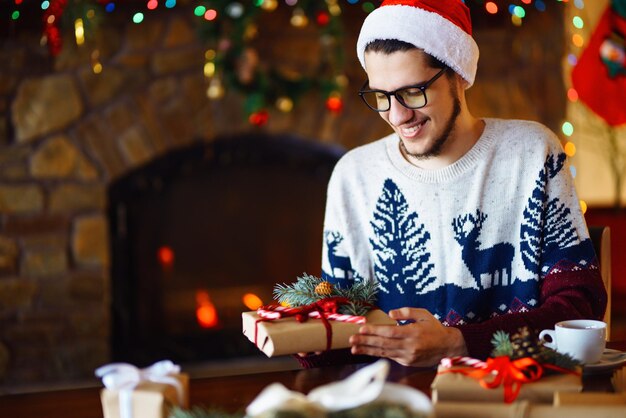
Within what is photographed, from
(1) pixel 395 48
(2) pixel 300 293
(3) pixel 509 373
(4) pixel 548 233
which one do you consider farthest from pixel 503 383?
(1) pixel 395 48

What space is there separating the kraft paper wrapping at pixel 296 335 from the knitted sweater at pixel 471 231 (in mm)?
A: 468

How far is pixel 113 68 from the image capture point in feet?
10.6

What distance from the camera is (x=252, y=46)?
10.8 ft

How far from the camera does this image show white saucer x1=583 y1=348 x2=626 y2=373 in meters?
1.25

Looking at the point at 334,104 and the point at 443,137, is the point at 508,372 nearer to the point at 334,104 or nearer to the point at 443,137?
the point at 443,137

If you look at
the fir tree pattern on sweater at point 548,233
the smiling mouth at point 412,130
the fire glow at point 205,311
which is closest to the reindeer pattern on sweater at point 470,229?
the fir tree pattern on sweater at point 548,233

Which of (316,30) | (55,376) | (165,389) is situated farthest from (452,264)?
(55,376)

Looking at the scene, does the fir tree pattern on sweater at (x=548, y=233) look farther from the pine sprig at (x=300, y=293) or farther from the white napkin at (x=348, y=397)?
the white napkin at (x=348, y=397)

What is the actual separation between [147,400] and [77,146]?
2414mm

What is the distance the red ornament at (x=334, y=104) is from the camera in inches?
133

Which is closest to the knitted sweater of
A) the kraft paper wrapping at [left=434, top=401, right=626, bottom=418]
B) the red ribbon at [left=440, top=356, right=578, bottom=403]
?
the red ribbon at [left=440, top=356, right=578, bottom=403]

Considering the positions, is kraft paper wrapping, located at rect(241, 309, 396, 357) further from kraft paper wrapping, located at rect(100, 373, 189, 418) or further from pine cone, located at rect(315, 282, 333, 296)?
kraft paper wrapping, located at rect(100, 373, 189, 418)

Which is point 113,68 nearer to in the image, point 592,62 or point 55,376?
point 55,376

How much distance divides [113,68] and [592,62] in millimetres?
1987
